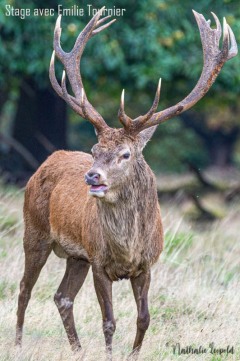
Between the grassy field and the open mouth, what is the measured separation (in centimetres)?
101

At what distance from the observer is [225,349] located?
7.11 meters

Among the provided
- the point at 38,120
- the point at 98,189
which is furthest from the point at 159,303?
the point at 38,120

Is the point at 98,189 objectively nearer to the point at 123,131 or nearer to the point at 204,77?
the point at 123,131

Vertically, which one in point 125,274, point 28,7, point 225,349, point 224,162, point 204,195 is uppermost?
point 28,7

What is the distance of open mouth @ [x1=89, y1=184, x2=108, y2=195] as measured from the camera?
6.51 m

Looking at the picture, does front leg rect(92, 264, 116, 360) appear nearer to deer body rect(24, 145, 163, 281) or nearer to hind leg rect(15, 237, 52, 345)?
deer body rect(24, 145, 163, 281)

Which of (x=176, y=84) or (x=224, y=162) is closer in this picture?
(x=176, y=84)

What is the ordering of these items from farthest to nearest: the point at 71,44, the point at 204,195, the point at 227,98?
the point at 227,98 → the point at 204,195 → the point at 71,44

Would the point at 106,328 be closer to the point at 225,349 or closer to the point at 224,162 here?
the point at 225,349

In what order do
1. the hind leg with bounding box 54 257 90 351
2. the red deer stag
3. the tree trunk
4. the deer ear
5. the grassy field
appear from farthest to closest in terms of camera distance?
the tree trunk → the hind leg with bounding box 54 257 90 351 → the grassy field → the deer ear → the red deer stag

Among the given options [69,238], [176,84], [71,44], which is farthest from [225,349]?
[176,84]

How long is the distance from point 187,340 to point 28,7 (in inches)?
279

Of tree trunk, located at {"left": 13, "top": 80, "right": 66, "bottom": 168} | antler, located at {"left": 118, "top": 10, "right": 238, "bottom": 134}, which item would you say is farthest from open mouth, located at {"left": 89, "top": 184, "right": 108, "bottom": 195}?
tree trunk, located at {"left": 13, "top": 80, "right": 66, "bottom": 168}

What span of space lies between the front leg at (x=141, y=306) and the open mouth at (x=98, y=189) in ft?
2.46
